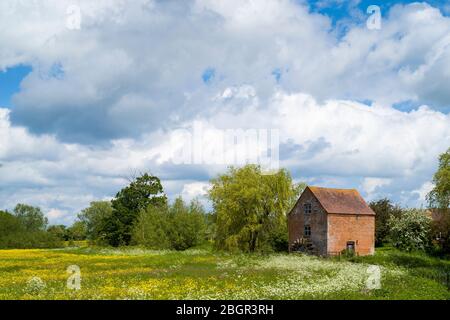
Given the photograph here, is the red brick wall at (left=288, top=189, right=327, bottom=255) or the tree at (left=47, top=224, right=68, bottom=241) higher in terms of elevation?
the red brick wall at (left=288, top=189, right=327, bottom=255)

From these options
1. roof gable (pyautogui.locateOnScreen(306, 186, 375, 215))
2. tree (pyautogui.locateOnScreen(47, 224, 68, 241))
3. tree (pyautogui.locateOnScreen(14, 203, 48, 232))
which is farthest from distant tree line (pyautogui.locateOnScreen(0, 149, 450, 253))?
tree (pyautogui.locateOnScreen(14, 203, 48, 232))

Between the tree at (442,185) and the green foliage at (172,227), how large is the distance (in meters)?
42.9

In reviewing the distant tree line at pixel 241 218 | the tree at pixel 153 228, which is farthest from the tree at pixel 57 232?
the tree at pixel 153 228

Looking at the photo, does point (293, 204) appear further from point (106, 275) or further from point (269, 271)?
point (106, 275)

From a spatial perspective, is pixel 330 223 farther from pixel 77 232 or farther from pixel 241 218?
pixel 77 232

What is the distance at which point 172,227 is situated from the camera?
3071 inches

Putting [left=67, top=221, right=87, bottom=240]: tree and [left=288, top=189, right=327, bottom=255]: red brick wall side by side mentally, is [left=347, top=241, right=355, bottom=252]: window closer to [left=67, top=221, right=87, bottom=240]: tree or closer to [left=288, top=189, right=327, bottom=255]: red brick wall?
[left=288, top=189, right=327, bottom=255]: red brick wall

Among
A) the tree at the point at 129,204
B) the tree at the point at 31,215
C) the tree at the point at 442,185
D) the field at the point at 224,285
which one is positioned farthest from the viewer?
the tree at the point at 31,215

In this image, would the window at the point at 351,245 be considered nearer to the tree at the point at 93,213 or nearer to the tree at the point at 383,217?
the tree at the point at 383,217

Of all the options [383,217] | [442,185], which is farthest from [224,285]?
[383,217]

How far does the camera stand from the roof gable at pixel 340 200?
5862cm

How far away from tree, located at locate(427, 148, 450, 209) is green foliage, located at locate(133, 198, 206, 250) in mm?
42875

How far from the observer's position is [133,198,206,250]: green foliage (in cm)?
7675
